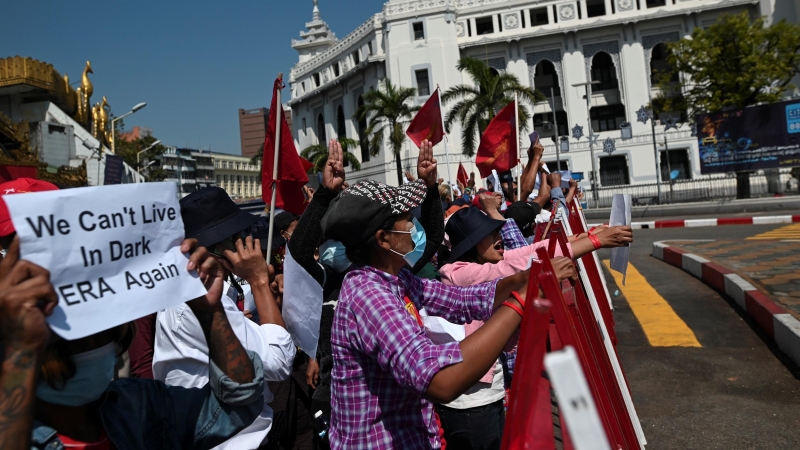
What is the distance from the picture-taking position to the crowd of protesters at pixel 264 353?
4.42ft

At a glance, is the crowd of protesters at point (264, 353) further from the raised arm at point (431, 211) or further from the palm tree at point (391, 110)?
the palm tree at point (391, 110)

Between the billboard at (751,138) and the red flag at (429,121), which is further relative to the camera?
the billboard at (751,138)

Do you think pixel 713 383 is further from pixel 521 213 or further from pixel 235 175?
pixel 235 175

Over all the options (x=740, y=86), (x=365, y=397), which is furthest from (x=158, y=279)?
(x=740, y=86)

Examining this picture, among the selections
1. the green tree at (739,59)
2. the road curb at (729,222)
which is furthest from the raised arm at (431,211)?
the green tree at (739,59)

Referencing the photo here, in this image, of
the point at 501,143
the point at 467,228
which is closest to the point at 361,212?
the point at 467,228

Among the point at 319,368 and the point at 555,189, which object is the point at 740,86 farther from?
the point at 319,368

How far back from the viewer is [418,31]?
1737 inches

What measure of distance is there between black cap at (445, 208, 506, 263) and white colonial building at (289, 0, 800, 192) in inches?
1449

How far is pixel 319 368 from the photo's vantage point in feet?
10.9

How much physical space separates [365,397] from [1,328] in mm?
1029

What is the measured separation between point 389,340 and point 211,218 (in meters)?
1.07

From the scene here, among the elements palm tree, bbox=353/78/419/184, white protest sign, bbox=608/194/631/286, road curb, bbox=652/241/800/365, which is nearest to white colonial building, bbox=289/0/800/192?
palm tree, bbox=353/78/419/184

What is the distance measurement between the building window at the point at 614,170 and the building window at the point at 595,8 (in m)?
10.5
